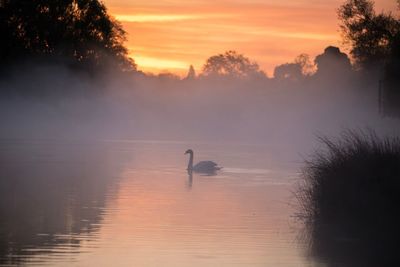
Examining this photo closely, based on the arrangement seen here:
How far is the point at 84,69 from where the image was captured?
294 ft

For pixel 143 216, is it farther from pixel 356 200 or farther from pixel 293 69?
pixel 293 69

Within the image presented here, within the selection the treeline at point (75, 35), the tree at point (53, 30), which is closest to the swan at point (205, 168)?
the treeline at point (75, 35)

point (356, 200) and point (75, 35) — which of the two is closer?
point (356, 200)

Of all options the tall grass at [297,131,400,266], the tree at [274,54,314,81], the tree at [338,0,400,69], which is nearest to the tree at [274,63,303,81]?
the tree at [274,54,314,81]

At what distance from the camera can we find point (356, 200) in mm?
23984

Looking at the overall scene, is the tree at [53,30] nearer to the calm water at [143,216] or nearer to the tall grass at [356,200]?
the calm water at [143,216]

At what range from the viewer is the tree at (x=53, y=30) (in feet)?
268

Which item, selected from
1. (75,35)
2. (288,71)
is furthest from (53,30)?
(288,71)

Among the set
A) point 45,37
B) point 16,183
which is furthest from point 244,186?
point 45,37

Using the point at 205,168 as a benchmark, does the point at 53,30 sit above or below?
above

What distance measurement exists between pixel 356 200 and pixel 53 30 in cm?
6318

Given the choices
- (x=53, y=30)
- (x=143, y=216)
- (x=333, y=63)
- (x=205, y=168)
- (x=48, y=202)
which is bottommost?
(x=143, y=216)

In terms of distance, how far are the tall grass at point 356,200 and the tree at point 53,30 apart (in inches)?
2263

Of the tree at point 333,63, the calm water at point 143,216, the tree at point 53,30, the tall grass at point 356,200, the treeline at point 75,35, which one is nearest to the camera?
the calm water at point 143,216
